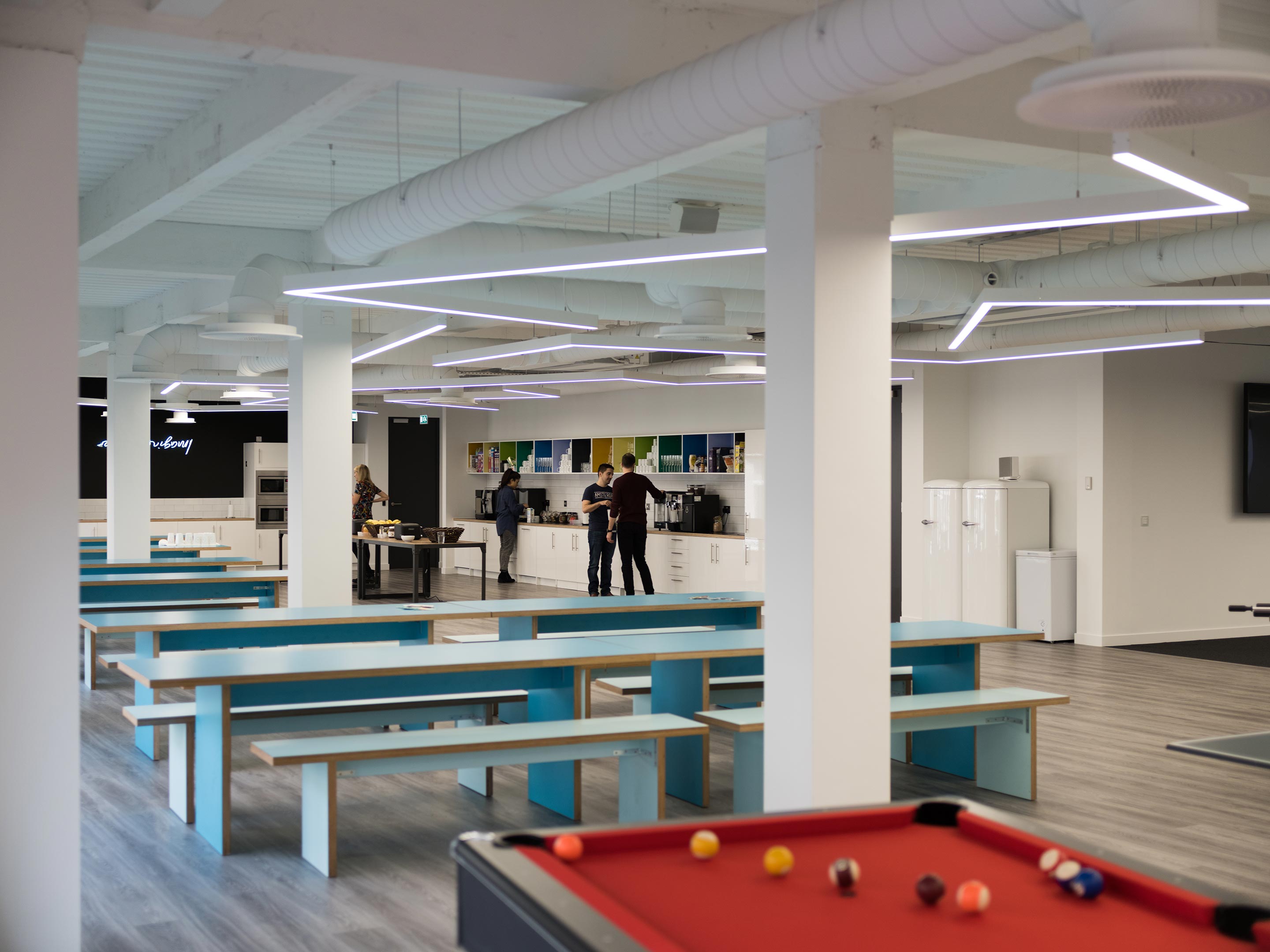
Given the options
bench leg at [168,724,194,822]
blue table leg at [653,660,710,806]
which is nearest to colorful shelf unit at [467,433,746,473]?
blue table leg at [653,660,710,806]

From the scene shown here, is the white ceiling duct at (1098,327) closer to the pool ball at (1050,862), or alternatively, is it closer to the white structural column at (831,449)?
the white structural column at (831,449)

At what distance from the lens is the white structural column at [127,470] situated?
13.8 meters

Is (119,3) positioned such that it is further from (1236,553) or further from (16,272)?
(1236,553)

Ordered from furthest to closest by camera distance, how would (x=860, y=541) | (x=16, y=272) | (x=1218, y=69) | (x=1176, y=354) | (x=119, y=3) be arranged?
(x=1176, y=354), (x=860, y=541), (x=119, y=3), (x=16, y=272), (x=1218, y=69)

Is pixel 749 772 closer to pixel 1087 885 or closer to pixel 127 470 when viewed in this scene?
pixel 1087 885

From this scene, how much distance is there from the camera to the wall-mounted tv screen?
12688 millimetres

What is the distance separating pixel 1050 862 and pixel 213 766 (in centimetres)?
413

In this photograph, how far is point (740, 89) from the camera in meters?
3.96

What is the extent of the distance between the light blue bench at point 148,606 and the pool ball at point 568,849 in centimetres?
781

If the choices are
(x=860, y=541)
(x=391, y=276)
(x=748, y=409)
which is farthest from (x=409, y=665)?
(x=748, y=409)

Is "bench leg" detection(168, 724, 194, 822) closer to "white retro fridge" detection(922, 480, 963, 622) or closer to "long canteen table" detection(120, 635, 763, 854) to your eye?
"long canteen table" detection(120, 635, 763, 854)

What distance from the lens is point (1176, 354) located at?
12531mm

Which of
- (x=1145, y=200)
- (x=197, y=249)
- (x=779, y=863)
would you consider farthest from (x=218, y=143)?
(x=779, y=863)

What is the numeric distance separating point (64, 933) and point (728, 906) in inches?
95.6
